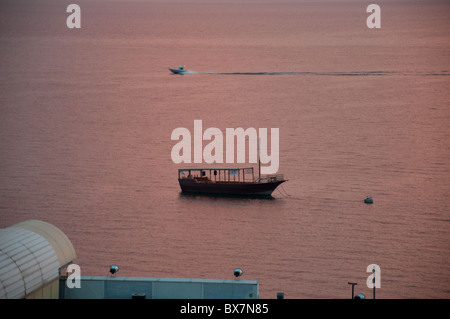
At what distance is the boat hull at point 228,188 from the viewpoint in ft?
233

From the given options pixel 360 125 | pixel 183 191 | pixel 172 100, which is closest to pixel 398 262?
pixel 183 191

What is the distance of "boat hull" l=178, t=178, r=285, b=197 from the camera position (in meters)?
71.1

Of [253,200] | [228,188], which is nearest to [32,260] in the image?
[253,200]

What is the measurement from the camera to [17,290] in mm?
23375

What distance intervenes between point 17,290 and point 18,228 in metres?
3.54

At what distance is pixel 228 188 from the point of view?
71.6 metres

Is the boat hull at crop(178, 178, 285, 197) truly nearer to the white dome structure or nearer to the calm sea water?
the calm sea water

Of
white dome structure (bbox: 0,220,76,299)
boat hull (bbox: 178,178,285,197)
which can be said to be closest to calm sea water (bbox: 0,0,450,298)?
boat hull (bbox: 178,178,285,197)

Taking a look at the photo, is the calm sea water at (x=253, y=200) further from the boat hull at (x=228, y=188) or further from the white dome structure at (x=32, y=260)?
the white dome structure at (x=32, y=260)

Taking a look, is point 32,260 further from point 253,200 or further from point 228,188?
point 228,188

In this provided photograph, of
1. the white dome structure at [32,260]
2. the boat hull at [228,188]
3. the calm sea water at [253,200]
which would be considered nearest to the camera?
the white dome structure at [32,260]

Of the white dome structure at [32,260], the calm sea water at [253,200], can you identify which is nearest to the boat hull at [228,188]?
the calm sea water at [253,200]

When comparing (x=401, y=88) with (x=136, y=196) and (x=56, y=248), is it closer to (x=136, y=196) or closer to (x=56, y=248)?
(x=136, y=196)
